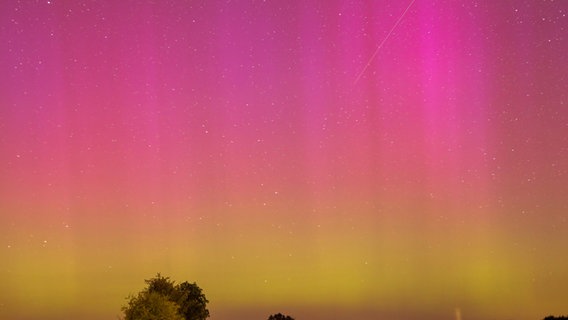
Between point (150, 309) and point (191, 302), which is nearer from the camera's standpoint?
point (150, 309)

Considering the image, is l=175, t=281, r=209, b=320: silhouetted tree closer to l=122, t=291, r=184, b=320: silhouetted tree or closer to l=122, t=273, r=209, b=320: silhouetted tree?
l=122, t=273, r=209, b=320: silhouetted tree

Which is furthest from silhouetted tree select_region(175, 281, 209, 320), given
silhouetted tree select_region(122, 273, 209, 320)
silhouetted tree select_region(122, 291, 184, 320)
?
silhouetted tree select_region(122, 291, 184, 320)

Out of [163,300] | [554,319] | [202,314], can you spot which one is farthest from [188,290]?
[554,319]

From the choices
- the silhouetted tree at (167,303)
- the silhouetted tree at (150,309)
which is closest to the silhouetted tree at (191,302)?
the silhouetted tree at (167,303)

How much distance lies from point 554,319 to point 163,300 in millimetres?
55008

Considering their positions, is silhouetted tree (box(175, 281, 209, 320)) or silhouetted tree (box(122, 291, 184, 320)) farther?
silhouetted tree (box(175, 281, 209, 320))

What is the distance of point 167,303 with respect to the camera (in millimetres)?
68188

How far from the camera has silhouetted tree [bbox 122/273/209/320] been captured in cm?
6738

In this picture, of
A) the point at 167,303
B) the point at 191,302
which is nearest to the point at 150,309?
the point at 167,303

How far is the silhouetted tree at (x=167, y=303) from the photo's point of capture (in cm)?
6738

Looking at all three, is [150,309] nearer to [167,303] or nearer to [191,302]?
[167,303]

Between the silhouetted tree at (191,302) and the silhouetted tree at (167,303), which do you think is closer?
the silhouetted tree at (167,303)

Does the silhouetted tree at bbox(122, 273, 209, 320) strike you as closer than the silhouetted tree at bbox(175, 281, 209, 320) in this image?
Yes

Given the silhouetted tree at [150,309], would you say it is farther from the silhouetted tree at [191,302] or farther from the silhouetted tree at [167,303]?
the silhouetted tree at [191,302]
